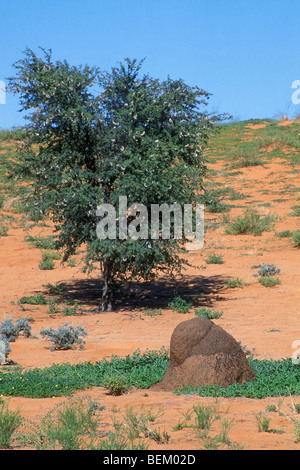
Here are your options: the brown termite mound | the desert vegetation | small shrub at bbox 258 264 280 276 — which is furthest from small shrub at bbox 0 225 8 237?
the brown termite mound

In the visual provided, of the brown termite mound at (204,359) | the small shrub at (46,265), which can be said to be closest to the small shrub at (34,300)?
the small shrub at (46,265)

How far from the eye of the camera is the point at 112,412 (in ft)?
19.3

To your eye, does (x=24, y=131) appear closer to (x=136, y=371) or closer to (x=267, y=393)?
(x=136, y=371)

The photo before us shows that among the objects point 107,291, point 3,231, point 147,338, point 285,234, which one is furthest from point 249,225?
point 147,338

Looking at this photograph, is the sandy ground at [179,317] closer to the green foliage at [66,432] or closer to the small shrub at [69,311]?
the small shrub at [69,311]

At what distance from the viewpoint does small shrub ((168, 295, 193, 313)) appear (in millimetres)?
12691

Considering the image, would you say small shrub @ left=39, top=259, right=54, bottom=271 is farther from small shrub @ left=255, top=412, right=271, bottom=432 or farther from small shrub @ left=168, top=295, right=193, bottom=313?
small shrub @ left=255, top=412, right=271, bottom=432

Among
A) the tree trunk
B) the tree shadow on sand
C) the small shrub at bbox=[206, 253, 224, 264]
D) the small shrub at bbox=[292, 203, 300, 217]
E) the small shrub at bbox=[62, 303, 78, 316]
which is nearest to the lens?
the small shrub at bbox=[62, 303, 78, 316]

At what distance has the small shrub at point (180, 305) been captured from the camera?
12.7m

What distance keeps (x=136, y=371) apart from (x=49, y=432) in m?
2.70

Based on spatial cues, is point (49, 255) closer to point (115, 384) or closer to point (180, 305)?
point (180, 305)

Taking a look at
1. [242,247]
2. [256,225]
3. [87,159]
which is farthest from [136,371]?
[256,225]

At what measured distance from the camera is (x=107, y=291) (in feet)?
43.8

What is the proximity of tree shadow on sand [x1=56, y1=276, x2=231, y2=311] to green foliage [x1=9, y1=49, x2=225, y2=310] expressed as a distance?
40.6 inches
